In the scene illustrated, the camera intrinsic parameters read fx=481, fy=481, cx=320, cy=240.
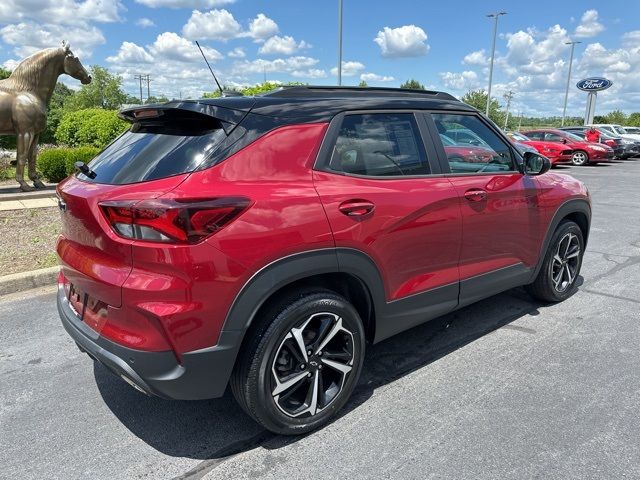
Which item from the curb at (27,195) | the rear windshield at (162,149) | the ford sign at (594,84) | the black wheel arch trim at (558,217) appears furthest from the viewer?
the ford sign at (594,84)

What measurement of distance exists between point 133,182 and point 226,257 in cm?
63

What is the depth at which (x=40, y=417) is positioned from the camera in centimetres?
286

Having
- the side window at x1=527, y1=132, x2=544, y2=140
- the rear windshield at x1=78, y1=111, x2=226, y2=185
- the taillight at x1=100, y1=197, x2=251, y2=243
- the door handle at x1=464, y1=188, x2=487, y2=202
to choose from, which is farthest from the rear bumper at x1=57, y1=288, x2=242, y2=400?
the side window at x1=527, y1=132, x2=544, y2=140

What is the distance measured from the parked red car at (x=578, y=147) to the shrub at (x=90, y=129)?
57.7 ft

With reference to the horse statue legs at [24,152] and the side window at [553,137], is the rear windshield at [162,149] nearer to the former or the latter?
the horse statue legs at [24,152]

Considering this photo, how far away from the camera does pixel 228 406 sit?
297 centimetres

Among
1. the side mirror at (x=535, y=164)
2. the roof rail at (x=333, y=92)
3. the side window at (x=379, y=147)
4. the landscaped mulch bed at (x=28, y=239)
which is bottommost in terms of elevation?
the landscaped mulch bed at (x=28, y=239)

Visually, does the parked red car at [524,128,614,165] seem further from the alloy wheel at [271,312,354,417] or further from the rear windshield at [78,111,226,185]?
the rear windshield at [78,111,226,185]

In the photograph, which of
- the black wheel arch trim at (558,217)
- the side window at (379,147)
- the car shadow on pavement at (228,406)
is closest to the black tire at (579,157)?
the black wheel arch trim at (558,217)

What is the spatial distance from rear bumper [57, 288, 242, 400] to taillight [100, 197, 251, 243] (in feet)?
1.67

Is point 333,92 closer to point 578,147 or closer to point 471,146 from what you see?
point 471,146

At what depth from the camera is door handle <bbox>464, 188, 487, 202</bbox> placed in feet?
10.8

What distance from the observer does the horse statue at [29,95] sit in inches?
341

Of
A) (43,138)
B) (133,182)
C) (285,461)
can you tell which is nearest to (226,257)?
(133,182)
